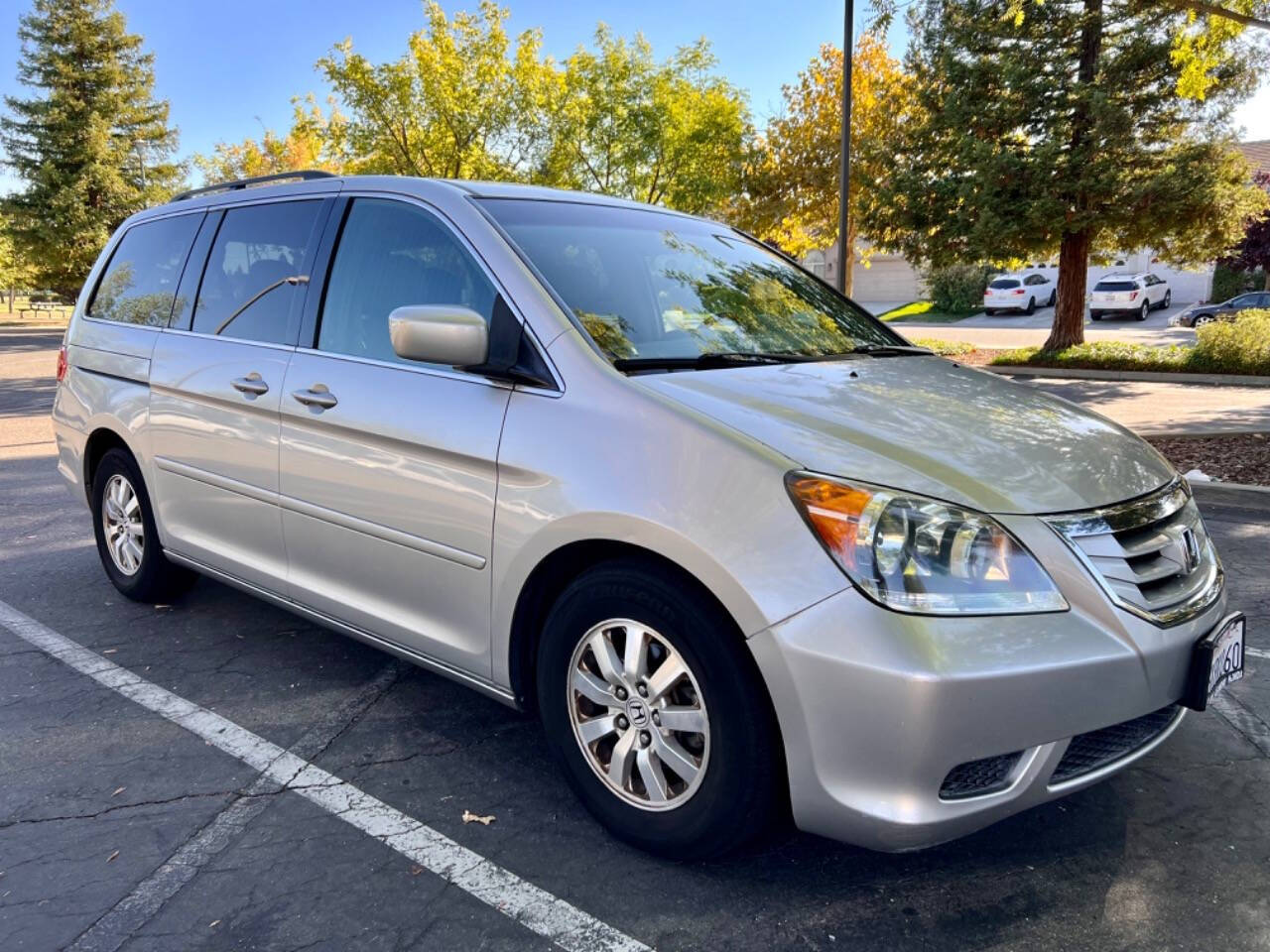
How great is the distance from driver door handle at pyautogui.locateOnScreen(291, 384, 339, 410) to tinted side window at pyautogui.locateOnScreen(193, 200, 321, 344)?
317 mm

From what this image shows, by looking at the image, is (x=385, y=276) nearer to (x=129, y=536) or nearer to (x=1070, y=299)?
(x=129, y=536)

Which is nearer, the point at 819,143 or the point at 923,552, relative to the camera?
the point at 923,552

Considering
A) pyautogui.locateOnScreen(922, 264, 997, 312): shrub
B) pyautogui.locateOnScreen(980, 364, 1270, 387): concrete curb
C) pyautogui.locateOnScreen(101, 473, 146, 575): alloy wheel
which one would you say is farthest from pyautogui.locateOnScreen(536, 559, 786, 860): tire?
pyautogui.locateOnScreen(922, 264, 997, 312): shrub

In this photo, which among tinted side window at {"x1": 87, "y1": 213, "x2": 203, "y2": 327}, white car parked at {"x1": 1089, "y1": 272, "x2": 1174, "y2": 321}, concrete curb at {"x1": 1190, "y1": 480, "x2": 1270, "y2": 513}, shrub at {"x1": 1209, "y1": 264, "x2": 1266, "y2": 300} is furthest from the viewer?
shrub at {"x1": 1209, "y1": 264, "x2": 1266, "y2": 300}

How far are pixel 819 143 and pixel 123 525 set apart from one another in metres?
21.1

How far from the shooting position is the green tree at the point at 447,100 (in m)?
24.8

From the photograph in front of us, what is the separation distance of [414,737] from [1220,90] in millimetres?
18228

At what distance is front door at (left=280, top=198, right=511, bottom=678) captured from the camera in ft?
9.29

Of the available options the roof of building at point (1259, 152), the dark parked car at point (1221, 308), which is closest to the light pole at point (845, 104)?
the dark parked car at point (1221, 308)

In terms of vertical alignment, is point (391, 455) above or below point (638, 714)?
above

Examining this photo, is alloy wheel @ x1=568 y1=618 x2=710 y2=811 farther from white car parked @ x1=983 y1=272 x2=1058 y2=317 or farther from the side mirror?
white car parked @ x1=983 y1=272 x2=1058 y2=317

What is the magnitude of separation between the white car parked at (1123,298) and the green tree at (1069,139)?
1788cm

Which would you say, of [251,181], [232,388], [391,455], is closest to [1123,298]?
[251,181]

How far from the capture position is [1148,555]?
2369 mm
